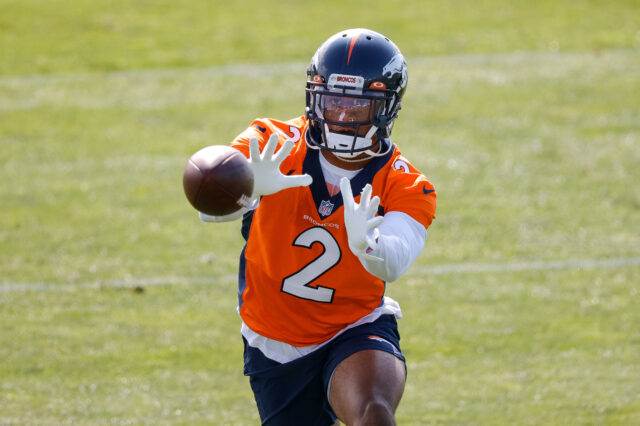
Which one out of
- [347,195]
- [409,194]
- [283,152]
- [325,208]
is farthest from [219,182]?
[409,194]

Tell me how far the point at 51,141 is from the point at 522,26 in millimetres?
8491

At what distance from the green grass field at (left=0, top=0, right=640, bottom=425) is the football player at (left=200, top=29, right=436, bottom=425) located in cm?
174

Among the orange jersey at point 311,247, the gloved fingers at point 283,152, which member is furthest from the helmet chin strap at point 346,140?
the gloved fingers at point 283,152

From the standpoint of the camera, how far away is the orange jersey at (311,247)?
4.79 meters

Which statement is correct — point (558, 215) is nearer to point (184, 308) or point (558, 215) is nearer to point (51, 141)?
point (184, 308)

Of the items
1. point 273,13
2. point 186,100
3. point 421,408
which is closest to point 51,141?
point 186,100

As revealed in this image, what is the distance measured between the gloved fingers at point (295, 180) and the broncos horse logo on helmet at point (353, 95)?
0.34 m

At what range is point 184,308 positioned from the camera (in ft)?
28.3

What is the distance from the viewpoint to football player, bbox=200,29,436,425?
184 inches

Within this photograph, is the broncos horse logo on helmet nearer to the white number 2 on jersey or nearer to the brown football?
the white number 2 on jersey

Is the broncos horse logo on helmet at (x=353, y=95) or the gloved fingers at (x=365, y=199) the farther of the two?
the broncos horse logo on helmet at (x=353, y=95)

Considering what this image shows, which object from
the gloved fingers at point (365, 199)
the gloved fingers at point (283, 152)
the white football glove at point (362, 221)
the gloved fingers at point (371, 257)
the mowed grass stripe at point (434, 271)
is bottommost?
the mowed grass stripe at point (434, 271)

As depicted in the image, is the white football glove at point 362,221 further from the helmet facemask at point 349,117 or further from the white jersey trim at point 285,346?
the white jersey trim at point 285,346

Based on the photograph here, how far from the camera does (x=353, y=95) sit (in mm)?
4793
